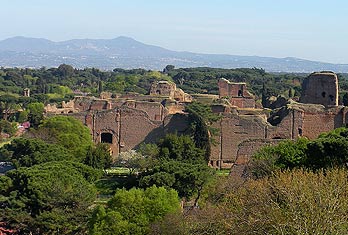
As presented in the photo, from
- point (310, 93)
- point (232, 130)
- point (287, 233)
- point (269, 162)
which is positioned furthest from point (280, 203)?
point (310, 93)

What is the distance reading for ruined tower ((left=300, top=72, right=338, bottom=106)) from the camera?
42.4m


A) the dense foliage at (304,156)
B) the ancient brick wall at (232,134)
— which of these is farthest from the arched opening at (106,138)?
the dense foliage at (304,156)

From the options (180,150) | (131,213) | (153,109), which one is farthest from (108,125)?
(131,213)

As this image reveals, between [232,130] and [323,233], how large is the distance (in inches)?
900

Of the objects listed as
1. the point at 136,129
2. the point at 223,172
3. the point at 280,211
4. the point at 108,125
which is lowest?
the point at 223,172

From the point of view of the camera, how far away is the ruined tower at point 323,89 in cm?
4244

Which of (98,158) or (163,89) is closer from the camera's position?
(98,158)

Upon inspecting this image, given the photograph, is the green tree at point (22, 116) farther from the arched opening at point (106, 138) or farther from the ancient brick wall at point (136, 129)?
the ancient brick wall at point (136, 129)

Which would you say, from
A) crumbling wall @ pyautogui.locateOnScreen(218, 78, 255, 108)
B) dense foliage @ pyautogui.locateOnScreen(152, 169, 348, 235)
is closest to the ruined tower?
crumbling wall @ pyautogui.locateOnScreen(218, 78, 255, 108)

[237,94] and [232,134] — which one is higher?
[237,94]

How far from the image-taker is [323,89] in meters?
42.7

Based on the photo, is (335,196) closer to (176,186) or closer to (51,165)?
(176,186)

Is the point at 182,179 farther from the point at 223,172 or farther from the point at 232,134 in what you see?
the point at 232,134

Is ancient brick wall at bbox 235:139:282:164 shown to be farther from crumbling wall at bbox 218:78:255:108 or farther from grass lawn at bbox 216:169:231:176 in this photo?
crumbling wall at bbox 218:78:255:108
